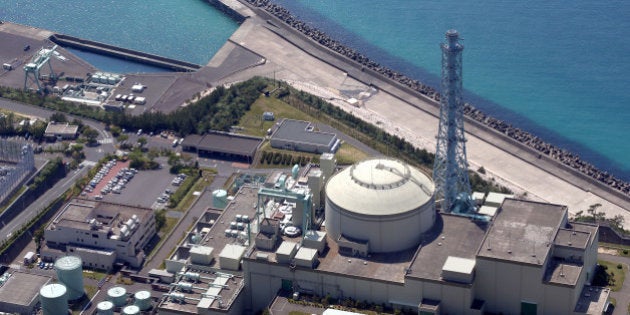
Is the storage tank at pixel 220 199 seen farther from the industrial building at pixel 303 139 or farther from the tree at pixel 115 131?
the tree at pixel 115 131

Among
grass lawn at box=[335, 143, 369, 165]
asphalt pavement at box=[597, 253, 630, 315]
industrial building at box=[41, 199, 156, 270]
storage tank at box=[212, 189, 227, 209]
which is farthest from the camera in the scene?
grass lawn at box=[335, 143, 369, 165]

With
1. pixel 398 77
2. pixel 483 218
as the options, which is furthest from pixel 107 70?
pixel 483 218

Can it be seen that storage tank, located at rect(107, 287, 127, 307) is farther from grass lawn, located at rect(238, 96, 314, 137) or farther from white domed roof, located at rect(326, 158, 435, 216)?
grass lawn, located at rect(238, 96, 314, 137)

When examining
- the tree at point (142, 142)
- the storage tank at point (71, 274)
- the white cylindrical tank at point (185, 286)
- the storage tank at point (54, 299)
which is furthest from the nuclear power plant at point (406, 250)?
the tree at point (142, 142)


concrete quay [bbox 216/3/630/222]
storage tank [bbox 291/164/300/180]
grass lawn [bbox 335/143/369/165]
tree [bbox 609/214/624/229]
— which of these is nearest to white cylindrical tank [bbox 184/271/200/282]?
storage tank [bbox 291/164/300/180]

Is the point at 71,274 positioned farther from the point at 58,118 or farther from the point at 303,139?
the point at 58,118

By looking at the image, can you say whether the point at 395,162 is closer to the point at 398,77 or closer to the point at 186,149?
the point at 186,149

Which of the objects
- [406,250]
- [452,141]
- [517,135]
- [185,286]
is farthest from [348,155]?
[185,286]
